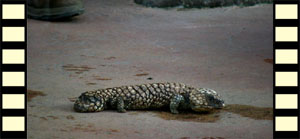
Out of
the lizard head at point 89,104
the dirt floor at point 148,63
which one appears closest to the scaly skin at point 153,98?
the lizard head at point 89,104

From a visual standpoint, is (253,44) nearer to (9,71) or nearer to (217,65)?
(217,65)

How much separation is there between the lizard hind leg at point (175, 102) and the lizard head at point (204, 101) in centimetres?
11

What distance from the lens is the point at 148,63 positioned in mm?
9430

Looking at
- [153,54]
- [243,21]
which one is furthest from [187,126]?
[243,21]

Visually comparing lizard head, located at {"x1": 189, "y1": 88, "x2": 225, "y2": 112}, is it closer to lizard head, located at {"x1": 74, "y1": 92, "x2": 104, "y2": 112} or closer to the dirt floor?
the dirt floor

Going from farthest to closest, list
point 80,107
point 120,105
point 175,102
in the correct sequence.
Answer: point 175,102 → point 120,105 → point 80,107

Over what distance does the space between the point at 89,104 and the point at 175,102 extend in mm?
963

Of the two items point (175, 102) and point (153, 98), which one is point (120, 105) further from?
point (175, 102)

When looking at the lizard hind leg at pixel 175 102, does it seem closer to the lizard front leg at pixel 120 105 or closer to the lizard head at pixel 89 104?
the lizard front leg at pixel 120 105

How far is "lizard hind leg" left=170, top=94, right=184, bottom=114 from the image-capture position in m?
6.48

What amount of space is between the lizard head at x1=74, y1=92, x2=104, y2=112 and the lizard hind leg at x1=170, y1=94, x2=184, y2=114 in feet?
2.59

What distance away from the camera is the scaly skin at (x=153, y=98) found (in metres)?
6.35

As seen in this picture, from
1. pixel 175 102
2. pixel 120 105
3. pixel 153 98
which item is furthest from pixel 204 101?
pixel 120 105

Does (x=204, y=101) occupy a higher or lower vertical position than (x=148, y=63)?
lower
